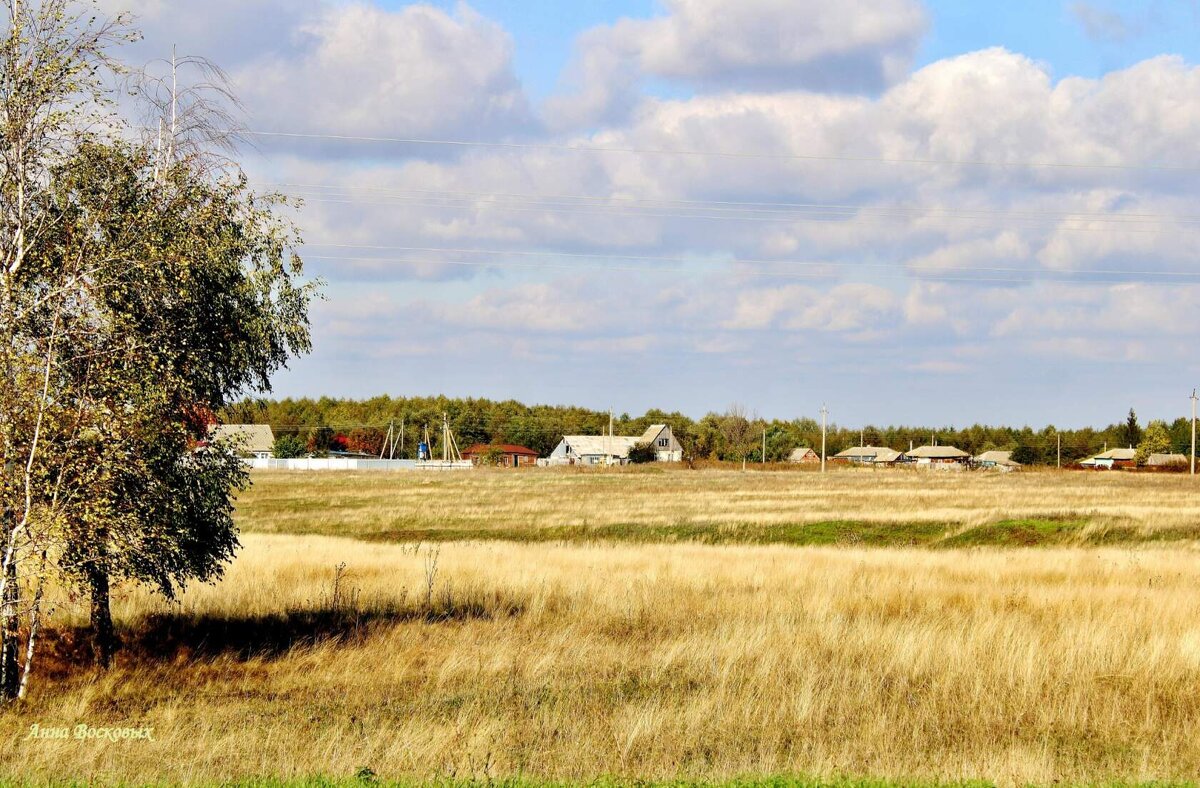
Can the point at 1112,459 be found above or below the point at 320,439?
below

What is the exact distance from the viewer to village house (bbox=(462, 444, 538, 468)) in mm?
165125

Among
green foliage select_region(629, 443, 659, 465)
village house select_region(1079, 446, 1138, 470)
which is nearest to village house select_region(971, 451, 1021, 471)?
village house select_region(1079, 446, 1138, 470)

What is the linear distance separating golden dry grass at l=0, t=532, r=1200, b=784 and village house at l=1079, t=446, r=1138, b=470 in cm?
15353

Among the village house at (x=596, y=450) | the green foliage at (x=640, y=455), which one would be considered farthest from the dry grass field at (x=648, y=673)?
the village house at (x=596, y=450)

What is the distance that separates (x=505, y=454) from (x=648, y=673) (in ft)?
521

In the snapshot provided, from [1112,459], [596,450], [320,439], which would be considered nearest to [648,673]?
[596,450]

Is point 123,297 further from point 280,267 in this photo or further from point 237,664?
point 237,664

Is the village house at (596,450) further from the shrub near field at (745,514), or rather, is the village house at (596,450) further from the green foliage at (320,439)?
the shrub near field at (745,514)

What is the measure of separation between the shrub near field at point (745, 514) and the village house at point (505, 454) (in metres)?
83.7

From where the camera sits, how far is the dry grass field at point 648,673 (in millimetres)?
10438

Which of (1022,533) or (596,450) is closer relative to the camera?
(1022,533)

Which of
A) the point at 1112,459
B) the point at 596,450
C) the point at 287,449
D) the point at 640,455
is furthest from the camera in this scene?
the point at 596,450

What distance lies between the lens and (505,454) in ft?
565

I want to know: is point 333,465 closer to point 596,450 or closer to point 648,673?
point 596,450
